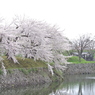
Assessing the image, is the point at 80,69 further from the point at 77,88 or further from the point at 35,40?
the point at 77,88

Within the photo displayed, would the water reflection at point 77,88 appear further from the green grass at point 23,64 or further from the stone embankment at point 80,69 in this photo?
the stone embankment at point 80,69

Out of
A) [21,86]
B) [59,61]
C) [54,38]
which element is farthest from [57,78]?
[21,86]

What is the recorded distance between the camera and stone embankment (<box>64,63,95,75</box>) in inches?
1280

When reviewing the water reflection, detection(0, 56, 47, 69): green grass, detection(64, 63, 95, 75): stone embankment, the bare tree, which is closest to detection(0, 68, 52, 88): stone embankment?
detection(0, 56, 47, 69): green grass

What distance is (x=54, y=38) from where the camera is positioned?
23281mm

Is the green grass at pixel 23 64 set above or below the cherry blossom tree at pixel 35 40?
below

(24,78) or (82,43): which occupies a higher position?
(82,43)

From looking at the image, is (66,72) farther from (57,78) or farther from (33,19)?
(33,19)

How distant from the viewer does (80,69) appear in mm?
33812

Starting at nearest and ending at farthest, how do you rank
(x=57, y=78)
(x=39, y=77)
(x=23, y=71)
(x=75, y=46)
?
(x=23, y=71) → (x=39, y=77) → (x=57, y=78) → (x=75, y=46)

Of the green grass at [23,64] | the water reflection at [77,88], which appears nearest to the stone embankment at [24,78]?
the green grass at [23,64]

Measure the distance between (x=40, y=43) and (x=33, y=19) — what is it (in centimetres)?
244

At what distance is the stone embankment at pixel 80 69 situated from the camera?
32522 mm

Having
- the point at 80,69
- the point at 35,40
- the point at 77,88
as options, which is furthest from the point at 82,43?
the point at 77,88
